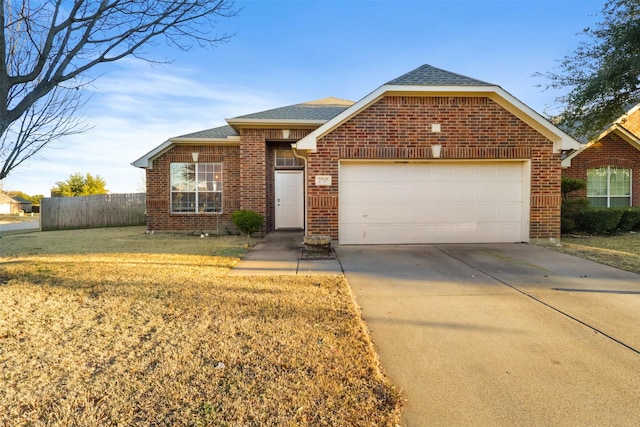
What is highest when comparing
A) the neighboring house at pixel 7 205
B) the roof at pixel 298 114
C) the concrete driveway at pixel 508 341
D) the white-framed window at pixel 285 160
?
the roof at pixel 298 114

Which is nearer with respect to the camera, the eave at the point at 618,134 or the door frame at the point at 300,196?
the eave at the point at 618,134

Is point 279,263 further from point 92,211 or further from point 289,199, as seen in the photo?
point 92,211

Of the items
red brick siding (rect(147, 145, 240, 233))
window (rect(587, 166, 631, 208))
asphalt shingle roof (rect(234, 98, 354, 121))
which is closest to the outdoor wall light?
asphalt shingle roof (rect(234, 98, 354, 121))

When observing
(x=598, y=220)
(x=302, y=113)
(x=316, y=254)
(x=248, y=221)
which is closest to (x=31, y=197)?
(x=302, y=113)

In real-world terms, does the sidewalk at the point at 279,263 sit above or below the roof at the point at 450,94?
below

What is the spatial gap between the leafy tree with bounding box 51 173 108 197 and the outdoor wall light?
38009 millimetres

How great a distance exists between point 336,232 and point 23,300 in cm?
620

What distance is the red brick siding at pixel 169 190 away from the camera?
12.8 metres

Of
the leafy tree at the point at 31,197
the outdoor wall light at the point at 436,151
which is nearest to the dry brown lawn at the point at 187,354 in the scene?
the outdoor wall light at the point at 436,151

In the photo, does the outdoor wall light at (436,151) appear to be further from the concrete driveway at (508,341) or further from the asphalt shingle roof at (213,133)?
the asphalt shingle roof at (213,133)

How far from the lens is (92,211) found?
59.9 ft

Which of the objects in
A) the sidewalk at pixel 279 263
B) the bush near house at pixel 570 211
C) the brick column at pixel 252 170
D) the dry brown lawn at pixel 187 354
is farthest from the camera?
the brick column at pixel 252 170

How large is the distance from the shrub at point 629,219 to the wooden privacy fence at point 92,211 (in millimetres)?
20879

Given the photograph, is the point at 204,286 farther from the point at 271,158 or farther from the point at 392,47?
the point at 392,47
